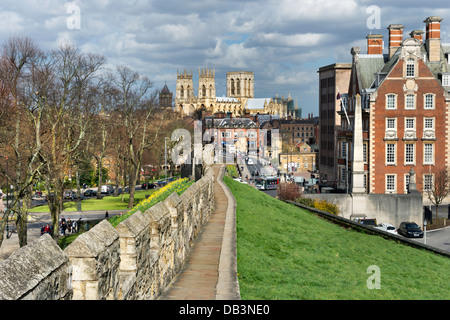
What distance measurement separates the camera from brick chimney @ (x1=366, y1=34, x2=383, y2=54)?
6931cm

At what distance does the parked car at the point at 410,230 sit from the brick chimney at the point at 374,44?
1115 inches

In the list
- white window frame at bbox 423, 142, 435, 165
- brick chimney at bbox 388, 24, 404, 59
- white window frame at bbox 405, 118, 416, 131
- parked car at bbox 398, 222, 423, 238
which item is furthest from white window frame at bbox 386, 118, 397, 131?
parked car at bbox 398, 222, 423, 238

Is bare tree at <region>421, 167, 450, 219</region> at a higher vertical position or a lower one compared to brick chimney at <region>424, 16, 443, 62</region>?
lower

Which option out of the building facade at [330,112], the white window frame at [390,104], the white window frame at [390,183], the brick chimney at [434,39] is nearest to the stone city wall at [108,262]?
the white window frame at [390,104]

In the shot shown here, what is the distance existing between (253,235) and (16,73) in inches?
705

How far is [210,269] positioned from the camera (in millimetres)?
14000

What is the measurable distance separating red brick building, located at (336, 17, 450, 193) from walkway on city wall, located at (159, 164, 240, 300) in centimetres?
3922

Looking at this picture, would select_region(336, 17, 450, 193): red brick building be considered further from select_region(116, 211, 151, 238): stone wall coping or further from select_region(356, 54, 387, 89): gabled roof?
select_region(116, 211, 151, 238): stone wall coping

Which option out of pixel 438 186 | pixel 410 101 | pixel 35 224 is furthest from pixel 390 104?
pixel 35 224

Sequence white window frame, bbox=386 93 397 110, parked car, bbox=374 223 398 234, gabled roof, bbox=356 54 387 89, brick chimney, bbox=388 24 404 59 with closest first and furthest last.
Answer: parked car, bbox=374 223 398 234, white window frame, bbox=386 93 397 110, gabled roof, bbox=356 54 387 89, brick chimney, bbox=388 24 404 59

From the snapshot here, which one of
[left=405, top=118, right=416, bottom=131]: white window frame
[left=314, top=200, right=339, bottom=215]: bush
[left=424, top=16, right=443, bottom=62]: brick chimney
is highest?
[left=424, top=16, right=443, bottom=62]: brick chimney

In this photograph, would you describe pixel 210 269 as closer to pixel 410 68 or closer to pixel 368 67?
pixel 410 68

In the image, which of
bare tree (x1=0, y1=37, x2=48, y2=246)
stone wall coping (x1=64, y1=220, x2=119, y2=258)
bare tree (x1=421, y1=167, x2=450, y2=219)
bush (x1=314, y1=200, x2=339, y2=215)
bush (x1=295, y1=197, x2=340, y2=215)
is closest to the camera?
stone wall coping (x1=64, y1=220, x2=119, y2=258)
